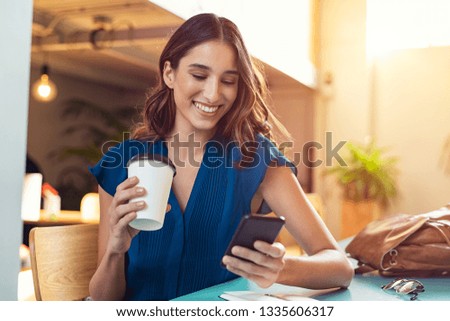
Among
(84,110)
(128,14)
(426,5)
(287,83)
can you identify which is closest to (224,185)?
(287,83)

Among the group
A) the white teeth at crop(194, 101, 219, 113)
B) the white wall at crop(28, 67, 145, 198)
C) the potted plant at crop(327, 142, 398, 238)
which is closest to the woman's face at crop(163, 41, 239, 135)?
the white teeth at crop(194, 101, 219, 113)

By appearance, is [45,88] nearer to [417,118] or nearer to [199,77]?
[199,77]

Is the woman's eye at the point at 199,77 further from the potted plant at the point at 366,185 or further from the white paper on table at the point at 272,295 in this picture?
the potted plant at the point at 366,185

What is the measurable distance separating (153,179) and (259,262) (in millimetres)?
190

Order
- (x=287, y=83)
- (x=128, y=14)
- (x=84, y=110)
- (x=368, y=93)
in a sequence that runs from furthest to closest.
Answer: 1. (x=128, y=14)
2. (x=84, y=110)
3. (x=368, y=93)
4. (x=287, y=83)

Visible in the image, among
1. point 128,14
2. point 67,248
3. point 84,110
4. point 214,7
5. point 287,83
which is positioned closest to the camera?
point 67,248

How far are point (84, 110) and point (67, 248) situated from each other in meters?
1.12

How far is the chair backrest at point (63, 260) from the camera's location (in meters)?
0.92

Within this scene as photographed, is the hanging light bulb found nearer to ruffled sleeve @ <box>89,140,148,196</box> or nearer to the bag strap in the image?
ruffled sleeve @ <box>89,140,148,196</box>

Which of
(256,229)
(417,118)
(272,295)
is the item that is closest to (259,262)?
(256,229)

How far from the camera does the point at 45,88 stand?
2.10 meters

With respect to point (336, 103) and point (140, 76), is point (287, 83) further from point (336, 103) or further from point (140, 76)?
point (140, 76)
